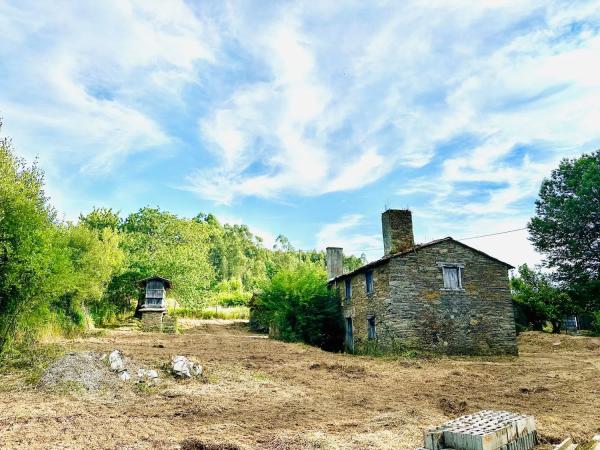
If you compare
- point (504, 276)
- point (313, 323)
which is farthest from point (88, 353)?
point (504, 276)

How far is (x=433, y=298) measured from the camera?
20.1 m

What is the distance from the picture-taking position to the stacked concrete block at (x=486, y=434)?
16.4ft

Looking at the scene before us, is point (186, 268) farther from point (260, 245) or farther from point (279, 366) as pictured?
point (260, 245)

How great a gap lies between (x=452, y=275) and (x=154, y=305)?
17484mm

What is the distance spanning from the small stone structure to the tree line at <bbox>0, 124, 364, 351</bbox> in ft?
8.36

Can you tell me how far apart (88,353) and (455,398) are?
32.3 feet

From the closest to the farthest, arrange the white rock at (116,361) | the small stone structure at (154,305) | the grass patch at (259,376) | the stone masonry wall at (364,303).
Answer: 1. the white rock at (116,361)
2. the grass patch at (259,376)
3. the stone masonry wall at (364,303)
4. the small stone structure at (154,305)

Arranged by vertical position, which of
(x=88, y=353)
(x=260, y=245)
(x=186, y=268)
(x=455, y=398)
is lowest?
(x=455, y=398)

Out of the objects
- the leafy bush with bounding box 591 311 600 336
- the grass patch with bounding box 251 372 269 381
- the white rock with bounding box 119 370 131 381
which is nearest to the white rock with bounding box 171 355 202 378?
the white rock with bounding box 119 370 131 381

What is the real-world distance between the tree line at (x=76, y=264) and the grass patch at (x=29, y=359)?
52 cm

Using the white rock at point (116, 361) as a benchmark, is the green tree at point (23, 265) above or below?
above

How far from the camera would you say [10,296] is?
→ 1362 centimetres

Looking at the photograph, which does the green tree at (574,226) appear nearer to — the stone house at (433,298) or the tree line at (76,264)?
the stone house at (433,298)

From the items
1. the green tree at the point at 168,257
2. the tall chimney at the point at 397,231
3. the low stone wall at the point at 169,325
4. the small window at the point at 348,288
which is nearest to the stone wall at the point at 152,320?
the low stone wall at the point at 169,325
